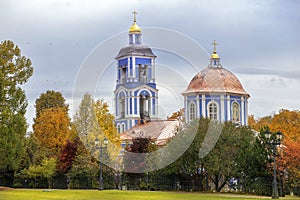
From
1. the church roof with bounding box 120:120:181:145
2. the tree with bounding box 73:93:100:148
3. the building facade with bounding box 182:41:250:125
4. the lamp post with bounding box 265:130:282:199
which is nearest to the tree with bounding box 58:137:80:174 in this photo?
Result: the tree with bounding box 73:93:100:148

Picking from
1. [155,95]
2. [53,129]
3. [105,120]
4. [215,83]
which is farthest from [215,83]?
[105,120]

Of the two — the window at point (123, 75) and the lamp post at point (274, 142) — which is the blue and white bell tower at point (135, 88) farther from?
the lamp post at point (274, 142)

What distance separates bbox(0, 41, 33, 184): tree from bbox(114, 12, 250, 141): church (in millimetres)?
28119

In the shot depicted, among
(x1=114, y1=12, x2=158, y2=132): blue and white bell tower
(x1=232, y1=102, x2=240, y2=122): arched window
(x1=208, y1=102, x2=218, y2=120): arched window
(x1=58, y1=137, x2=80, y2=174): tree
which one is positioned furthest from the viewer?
(x1=114, y1=12, x2=158, y2=132): blue and white bell tower

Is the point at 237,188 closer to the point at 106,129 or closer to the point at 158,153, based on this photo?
the point at 158,153

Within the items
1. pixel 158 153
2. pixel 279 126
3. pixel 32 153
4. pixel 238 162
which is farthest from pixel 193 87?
pixel 238 162

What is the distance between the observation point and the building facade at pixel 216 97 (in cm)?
7681

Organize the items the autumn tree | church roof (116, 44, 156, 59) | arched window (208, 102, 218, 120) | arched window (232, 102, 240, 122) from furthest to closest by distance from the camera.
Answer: church roof (116, 44, 156, 59), arched window (232, 102, 240, 122), arched window (208, 102, 218, 120), the autumn tree

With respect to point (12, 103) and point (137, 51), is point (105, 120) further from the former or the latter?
point (137, 51)

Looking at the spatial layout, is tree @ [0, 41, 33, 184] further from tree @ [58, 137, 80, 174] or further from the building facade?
the building facade

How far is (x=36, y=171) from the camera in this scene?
54.9 m

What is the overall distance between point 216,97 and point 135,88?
1029 centimetres

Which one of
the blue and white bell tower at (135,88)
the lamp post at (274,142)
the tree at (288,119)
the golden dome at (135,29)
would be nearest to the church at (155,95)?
the blue and white bell tower at (135,88)

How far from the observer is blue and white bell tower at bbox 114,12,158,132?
260 ft
